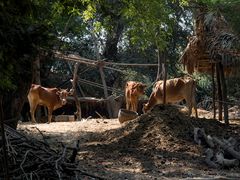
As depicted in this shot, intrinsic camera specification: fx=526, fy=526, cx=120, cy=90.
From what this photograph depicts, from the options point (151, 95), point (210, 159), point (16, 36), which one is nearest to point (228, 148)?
point (210, 159)

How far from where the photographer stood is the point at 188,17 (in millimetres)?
32656

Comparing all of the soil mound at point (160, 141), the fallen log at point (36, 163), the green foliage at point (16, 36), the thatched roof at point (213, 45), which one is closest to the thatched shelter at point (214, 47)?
the thatched roof at point (213, 45)

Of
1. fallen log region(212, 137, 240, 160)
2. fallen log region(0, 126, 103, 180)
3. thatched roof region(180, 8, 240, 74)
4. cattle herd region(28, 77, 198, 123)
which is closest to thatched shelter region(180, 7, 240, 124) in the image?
thatched roof region(180, 8, 240, 74)

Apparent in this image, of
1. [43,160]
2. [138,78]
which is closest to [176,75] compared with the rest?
[138,78]

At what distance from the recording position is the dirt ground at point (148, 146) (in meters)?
9.31

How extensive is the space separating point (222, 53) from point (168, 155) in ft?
17.8

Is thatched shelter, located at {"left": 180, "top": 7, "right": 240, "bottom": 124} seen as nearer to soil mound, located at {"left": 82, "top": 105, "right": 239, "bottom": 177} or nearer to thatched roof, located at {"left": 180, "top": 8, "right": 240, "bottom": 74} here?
thatched roof, located at {"left": 180, "top": 8, "right": 240, "bottom": 74}

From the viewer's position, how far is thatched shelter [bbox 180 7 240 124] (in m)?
14.8

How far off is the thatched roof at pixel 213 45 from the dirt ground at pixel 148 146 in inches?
92.6

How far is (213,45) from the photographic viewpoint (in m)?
15.2

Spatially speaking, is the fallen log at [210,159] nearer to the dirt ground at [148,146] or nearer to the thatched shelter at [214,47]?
the dirt ground at [148,146]

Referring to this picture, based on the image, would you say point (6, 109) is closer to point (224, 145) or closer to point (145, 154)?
point (145, 154)

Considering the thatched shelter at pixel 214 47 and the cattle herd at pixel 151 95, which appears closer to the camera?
the thatched shelter at pixel 214 47

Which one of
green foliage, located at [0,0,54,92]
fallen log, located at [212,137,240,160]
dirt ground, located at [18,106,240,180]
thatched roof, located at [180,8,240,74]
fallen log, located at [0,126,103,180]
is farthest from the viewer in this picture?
thatched roof, located at [180,8,240,74]
